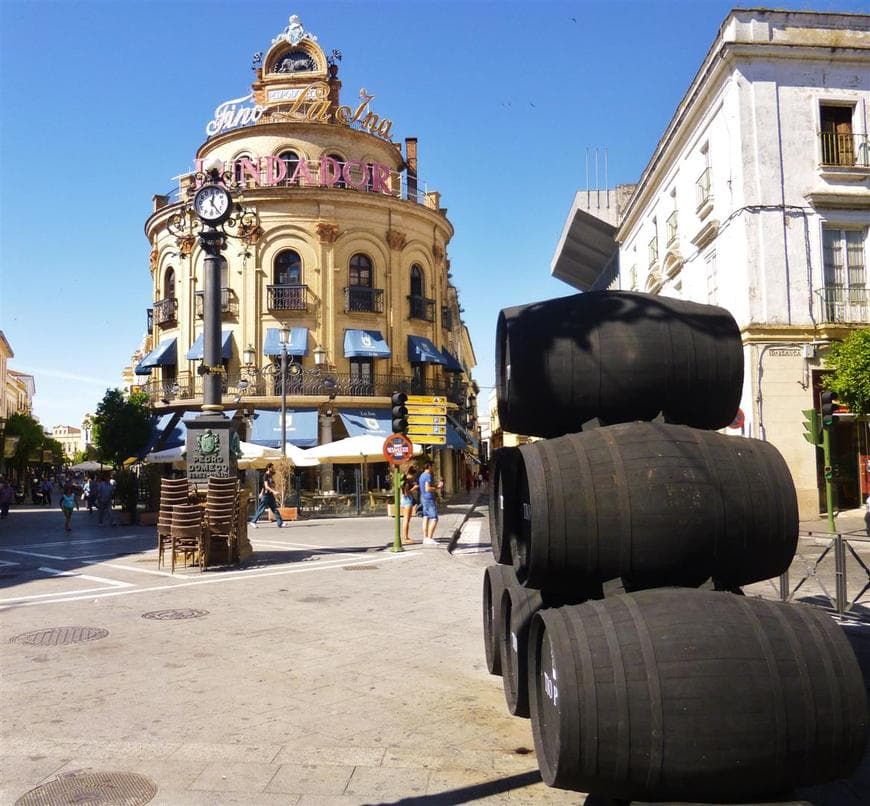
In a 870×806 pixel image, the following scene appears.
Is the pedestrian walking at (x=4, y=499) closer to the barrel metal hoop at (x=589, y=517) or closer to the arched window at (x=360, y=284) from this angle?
the arched window at (x=360, y=284)

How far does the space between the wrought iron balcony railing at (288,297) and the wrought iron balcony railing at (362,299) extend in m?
1.75

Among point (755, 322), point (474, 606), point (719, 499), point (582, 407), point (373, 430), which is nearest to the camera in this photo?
point (719, 499)

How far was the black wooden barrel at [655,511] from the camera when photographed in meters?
3.93

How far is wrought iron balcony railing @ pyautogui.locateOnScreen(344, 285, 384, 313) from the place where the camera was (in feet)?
109

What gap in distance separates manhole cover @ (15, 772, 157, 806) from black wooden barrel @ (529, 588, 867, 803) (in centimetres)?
231

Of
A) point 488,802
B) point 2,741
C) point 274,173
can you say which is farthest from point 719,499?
point 274,173

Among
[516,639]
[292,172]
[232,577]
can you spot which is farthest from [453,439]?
[516,639]

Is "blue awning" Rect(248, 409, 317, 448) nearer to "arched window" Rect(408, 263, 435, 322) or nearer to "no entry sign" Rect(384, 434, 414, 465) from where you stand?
"arched window" Rect(408, 263, 435, 322)

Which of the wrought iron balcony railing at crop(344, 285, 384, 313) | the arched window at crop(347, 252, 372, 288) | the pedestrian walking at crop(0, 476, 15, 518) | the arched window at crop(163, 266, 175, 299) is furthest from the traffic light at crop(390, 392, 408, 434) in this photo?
the arched window at crop(163, 266, 175, 299)

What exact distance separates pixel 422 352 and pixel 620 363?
29.8 metres

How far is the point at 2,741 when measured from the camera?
16.8ft

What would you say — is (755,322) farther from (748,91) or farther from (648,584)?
(648,584)

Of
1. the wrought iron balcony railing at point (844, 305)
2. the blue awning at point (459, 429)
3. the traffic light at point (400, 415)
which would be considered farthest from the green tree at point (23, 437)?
the wrought iron balcony railing at point (844, 305)

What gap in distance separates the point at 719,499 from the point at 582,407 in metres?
1.05
